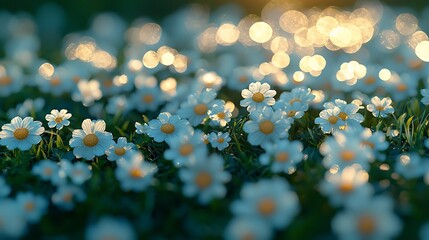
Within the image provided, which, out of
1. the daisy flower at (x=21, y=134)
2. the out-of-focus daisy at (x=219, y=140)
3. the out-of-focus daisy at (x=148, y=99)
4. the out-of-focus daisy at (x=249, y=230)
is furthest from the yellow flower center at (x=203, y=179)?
the out-of-focus daisy at (x=148, y=99)

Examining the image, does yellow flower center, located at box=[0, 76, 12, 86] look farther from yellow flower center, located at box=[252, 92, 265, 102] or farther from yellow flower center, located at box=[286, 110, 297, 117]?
yellow flower center, located at box=[286, 110, 297, 117]

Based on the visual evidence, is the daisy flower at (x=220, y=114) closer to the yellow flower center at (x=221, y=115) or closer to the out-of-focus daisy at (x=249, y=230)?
the yellow flower center at (x=221, y=115)

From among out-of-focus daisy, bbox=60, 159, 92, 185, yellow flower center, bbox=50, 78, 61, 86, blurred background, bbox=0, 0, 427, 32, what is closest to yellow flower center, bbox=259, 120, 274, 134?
out-of-focus daisy, bbox=60, 159, 92, 185

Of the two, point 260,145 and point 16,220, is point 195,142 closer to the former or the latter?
point 260,145

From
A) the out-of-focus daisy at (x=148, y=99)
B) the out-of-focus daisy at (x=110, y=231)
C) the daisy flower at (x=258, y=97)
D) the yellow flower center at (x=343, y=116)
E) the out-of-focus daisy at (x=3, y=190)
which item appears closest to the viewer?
the out-of-focus daisy at (x=110, y=231)

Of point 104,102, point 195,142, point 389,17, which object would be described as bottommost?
point 389,17

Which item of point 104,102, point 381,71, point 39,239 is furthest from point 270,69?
point 39,239
